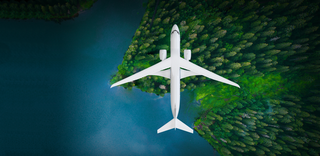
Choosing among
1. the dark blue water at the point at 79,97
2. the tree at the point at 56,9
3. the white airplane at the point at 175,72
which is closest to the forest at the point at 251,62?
the dark blue water at the point at 79,97

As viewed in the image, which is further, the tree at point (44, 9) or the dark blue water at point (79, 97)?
the dark blue water at point (79, 97)

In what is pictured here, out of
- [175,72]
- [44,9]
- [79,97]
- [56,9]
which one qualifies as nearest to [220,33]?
[175,72]

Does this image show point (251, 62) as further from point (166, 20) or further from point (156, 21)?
point (156, 21)

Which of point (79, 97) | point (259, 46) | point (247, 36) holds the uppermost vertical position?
point (247, 36)

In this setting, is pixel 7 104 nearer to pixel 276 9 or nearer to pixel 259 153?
pixel 259 153

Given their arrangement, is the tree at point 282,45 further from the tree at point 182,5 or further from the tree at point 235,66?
the tree at point 182,5

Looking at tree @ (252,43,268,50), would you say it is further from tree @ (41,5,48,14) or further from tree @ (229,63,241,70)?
tree @ (41,5,48,14)
